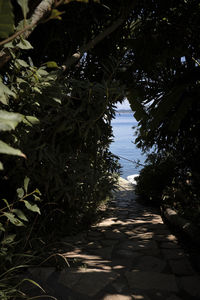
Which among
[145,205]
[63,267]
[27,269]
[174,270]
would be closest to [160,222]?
[145,205]

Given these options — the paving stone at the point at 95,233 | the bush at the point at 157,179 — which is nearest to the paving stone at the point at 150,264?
the paving stone at the point at 95,233

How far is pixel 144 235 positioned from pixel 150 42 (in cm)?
344

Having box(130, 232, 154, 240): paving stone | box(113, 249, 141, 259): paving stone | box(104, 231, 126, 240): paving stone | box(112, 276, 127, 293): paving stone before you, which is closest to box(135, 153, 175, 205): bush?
box(130, 232, 154, 240): paving stone

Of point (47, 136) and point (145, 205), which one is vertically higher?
point (47, 136)

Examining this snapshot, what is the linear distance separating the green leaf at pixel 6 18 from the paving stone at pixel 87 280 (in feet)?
8.10

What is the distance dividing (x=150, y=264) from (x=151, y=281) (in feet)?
1.69

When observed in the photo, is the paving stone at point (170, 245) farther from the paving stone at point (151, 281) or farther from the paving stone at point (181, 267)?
the paving stone at point (151, 281)

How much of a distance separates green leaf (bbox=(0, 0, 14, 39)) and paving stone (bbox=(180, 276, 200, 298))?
9.31 ft

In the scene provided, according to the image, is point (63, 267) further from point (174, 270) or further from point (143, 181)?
point (143, 181)

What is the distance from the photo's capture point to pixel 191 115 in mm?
4977

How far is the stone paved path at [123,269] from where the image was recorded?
8.14 ft

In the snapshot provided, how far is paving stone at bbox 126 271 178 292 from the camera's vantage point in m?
2.63

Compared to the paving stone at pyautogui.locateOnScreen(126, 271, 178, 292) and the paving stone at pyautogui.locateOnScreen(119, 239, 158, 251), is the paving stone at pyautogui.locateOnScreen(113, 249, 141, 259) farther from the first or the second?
the paving stone at pyautogui.locateOnScreen(126, 271, 178, 292)

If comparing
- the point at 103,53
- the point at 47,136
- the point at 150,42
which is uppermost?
the point at 150,42
